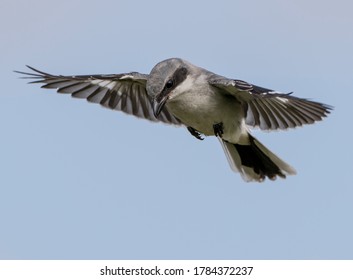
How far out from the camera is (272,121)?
9.64 m

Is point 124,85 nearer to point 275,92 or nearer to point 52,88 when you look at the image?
point 52,88

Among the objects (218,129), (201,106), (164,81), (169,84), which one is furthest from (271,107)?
(164,81)

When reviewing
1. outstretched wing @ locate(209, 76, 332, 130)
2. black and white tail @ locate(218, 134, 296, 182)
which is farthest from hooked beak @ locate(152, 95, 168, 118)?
black and white tail @ locate(218, 134, 296, 182)

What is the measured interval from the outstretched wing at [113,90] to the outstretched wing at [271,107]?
41.0 inches

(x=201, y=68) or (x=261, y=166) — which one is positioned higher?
(x=201, y=68)

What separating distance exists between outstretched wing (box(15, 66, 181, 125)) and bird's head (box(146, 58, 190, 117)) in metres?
1.08

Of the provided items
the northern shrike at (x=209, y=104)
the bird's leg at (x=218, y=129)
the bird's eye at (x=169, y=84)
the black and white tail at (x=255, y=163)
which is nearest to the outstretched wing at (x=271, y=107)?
the northern shrike at (x=209, y=104)

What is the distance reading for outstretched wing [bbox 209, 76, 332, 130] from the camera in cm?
879

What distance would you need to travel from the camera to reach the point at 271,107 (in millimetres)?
9594

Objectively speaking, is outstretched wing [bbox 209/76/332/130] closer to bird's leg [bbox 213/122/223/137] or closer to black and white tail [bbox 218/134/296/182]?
bird's leg [bbox 213/122/223/137]

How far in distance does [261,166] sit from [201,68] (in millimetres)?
1771
